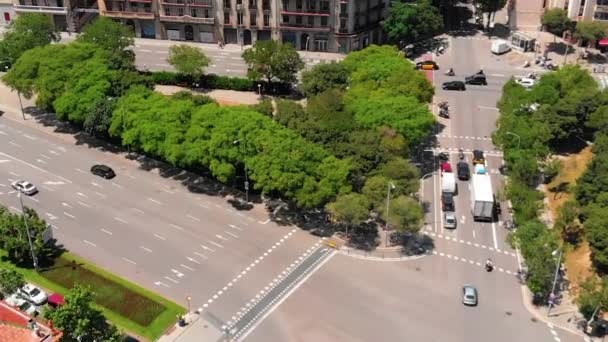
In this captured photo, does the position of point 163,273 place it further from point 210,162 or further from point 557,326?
point 557,326

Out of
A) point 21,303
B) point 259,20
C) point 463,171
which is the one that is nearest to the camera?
point 21,303

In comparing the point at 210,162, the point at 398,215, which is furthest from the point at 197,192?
the point at 398,215

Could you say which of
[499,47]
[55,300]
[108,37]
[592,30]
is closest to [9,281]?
[55,300]

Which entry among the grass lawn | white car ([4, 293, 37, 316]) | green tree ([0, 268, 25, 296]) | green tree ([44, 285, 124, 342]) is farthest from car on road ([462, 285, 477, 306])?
green tree ([0, 268, 25, 296])

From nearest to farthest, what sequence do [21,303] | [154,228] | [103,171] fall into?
[21,303] < [154,228] < [103,171]

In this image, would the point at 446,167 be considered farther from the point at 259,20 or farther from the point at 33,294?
the point at 33,294

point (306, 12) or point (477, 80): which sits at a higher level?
point (306, 12)
